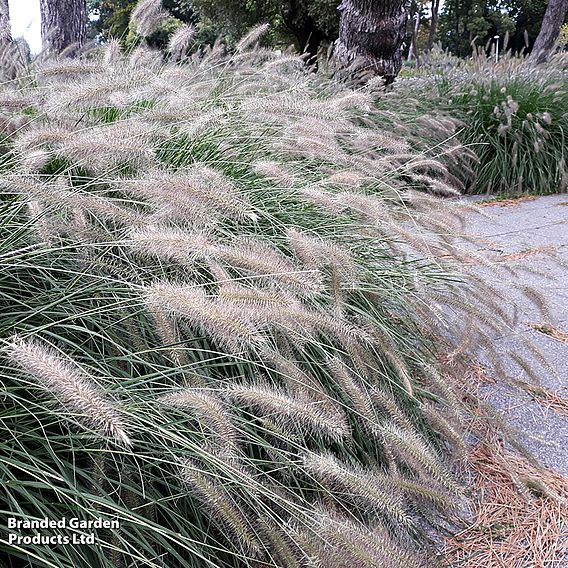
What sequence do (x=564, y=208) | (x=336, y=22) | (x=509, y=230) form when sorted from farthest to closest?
(x=336, y=22)
(x=564, y=208)
(x=509, y=230)

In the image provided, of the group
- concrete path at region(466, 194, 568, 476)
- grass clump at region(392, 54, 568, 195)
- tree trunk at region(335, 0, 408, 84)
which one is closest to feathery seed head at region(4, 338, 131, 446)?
concrete path at region(466, 194, 568, 476)

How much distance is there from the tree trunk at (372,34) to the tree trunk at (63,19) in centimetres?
250

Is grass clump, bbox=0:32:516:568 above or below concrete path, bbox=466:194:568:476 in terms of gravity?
above

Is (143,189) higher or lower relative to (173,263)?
higher

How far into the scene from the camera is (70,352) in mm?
1292

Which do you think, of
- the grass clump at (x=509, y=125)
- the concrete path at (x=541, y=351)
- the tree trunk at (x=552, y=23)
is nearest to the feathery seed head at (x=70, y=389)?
the concrete path at (x=541, y=351)

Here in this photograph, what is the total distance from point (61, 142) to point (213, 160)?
2.09ft

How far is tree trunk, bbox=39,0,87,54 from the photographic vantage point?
5.48m

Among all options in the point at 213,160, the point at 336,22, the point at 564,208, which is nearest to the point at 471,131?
the point at 564,208

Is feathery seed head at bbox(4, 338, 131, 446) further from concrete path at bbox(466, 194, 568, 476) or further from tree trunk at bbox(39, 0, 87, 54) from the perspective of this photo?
tree trunk at bbox(39, 0, 87, 54)

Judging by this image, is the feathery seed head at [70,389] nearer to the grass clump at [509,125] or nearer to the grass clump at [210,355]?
the grass clump at [210,355]

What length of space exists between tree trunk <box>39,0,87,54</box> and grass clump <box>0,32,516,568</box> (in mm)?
4021

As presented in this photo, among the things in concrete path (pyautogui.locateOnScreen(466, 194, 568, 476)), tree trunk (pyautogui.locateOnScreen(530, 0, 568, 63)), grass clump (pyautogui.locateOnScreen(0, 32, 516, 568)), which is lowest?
concrete path (pyautogui.locateOnScreen(466, 194, 568, 476))

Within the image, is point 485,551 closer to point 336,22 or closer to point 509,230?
point 509,230
